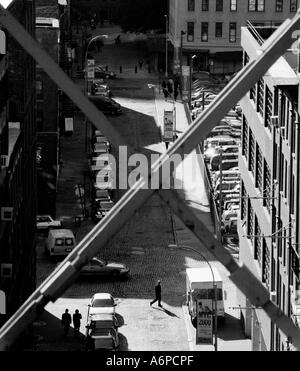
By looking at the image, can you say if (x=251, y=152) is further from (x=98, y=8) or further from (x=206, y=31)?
(x=98, y=8)

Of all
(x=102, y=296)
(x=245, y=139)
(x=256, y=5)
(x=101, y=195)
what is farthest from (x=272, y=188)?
(x=256, y=5)

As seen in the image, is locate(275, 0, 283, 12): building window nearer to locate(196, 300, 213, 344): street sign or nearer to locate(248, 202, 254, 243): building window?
locate(248, 202, 254, 243): building window

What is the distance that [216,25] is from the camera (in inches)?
5733

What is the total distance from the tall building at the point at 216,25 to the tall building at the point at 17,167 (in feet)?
258

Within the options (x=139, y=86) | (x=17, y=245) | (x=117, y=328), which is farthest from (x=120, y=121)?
(x=17, y=245)

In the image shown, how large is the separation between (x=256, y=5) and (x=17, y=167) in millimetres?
95197

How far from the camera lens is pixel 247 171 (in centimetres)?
5775

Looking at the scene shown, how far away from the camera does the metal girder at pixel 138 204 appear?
8.91 m

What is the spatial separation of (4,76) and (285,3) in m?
99.3

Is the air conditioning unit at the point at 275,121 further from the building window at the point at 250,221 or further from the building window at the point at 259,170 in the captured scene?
the building window at the point at 250,221

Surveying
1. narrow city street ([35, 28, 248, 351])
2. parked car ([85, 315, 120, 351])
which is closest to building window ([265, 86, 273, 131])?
narrow city street ([35, 28, 248, 351])

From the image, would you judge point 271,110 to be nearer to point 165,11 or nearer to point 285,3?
point 285,3

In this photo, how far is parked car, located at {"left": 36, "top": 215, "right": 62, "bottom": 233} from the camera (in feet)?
268

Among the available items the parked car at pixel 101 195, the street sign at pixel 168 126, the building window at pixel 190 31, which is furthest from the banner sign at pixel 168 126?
the building window at pixel 190 31
